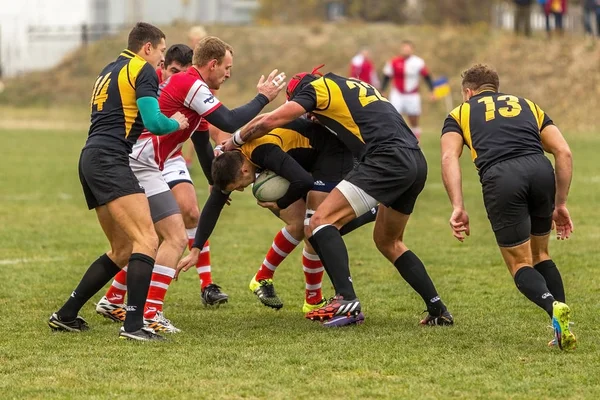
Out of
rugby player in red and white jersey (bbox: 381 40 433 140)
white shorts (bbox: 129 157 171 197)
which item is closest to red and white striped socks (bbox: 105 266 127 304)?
white shorts (bbox: 129 157 171 197)

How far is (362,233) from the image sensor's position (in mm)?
12336

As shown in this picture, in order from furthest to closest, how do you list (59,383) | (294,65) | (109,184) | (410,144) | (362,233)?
(294,65)
(362,233)
(410,144)
(109,184)
(59,383)

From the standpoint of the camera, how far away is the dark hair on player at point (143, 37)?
6949mm

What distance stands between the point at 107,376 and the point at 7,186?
1162cm

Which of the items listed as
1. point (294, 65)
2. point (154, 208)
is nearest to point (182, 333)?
point (154, 208)

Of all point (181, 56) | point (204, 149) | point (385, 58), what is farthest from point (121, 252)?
point (385, 58)

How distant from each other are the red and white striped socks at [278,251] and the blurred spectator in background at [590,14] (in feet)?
81.5

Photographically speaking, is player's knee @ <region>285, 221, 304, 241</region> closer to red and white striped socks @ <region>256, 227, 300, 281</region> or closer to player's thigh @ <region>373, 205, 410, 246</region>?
red and white striped socks @ <region>256, 227, 300, 281</region>

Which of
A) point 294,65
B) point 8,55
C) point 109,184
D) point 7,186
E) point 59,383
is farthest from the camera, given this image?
point 8,55

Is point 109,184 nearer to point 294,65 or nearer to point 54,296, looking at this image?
point 54,296

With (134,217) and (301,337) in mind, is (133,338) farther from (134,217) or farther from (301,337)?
(301,337)

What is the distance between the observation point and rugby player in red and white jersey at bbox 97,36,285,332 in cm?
709

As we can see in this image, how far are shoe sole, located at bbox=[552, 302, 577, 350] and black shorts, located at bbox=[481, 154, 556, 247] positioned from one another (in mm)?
605

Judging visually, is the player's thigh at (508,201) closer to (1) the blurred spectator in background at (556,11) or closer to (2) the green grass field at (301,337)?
(2) the green grass field at (301,337)
